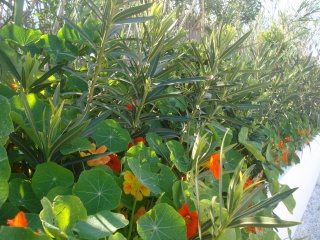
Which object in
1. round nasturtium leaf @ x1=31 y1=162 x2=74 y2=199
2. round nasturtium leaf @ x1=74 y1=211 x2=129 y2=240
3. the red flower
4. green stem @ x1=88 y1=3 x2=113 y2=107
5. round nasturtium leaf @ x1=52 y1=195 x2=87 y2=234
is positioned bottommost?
round nasturtium leaf @ x1=74 y1=211 x2=129 y2=240

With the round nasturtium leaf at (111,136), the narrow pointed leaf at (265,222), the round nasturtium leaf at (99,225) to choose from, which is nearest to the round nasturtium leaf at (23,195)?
the round nasturtium leaf at (99,225)

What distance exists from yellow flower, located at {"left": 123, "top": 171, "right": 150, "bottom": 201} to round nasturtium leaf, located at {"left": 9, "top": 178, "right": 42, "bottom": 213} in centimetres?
21

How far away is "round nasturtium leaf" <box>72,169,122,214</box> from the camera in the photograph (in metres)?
0.81

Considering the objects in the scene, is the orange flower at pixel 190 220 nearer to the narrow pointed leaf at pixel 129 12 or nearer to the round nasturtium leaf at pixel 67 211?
the round nasturtium leaf at pixel 67 211

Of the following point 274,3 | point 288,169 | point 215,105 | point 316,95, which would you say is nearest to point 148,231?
point 215,105

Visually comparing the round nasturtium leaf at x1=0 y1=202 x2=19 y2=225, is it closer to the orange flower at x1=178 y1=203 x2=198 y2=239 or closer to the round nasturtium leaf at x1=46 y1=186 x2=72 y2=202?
the round nasturtium leaf at x1=46 y1=186 x2=72 y2=202

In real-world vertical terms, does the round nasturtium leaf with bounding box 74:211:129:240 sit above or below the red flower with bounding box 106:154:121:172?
below

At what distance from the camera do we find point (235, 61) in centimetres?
220

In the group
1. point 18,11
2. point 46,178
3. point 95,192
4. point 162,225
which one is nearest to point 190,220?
point 162,225

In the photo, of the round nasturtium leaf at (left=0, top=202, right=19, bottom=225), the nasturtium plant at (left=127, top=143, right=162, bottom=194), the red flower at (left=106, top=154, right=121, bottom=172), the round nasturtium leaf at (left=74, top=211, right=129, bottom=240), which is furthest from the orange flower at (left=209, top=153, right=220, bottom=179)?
the round nasturtium leaf at (left=0, top=202, right=19, bottom=225)

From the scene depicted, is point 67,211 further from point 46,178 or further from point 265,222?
point 265,222

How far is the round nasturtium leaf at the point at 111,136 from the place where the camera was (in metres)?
1.04

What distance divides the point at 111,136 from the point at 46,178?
282mm

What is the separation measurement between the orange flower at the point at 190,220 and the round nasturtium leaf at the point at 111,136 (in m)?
0.25
